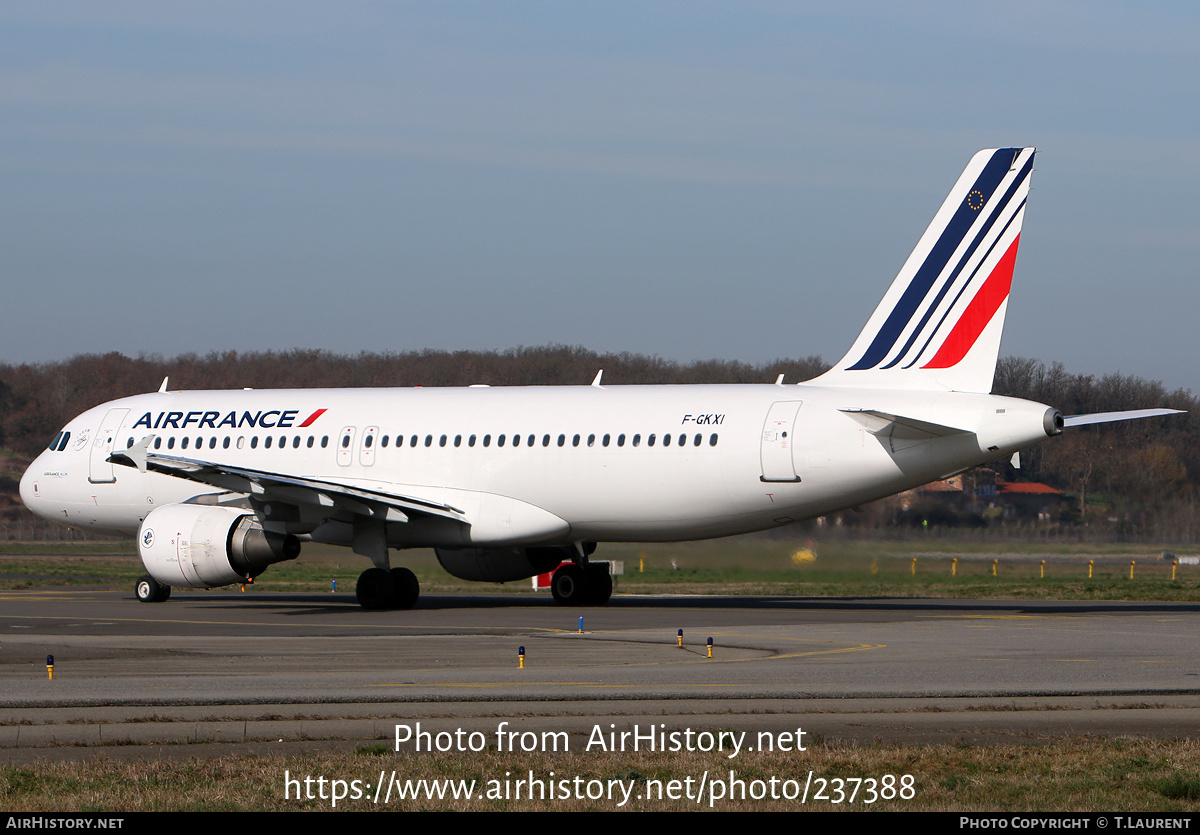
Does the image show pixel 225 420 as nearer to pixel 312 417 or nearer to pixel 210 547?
pixel 312 417

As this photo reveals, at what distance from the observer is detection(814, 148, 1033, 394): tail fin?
90.8 ft

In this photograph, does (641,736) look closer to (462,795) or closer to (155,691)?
(462,795)

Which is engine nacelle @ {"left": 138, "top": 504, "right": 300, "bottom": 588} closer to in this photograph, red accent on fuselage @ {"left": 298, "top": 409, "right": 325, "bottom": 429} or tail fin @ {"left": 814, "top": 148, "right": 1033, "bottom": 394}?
red accent on fuselage @ {"left": 298, "top": 409, "right": 325, "bottom": 429}

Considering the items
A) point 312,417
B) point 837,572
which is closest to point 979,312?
point 837,572

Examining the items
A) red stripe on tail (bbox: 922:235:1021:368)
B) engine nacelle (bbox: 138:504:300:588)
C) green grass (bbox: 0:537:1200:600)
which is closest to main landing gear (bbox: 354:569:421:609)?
engine nacelle (bbox: 138:504:300:588)

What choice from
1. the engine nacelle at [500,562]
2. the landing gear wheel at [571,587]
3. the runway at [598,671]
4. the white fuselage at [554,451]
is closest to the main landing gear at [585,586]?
the landing gear wheel at [571,587]

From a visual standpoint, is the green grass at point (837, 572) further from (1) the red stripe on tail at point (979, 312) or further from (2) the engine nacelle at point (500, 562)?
(1) the red stripe on tail at point (979, 312)

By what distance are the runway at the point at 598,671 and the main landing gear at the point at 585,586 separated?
225 centimetres

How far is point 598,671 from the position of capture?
17.7 metres

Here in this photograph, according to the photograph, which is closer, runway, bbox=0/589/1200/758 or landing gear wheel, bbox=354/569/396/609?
runway, bbox=0/589/1200/758

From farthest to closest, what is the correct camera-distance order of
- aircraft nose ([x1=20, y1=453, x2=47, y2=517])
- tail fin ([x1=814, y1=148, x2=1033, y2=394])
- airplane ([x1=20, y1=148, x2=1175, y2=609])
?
aircraft nose ([x1=20, y1=453, x2=47, y2=517]) < tail fin ([x1=814, y1=148, x2=1033, y2=394]) < airplane ([x1=20, y1=148, x2=1175, y2=609])

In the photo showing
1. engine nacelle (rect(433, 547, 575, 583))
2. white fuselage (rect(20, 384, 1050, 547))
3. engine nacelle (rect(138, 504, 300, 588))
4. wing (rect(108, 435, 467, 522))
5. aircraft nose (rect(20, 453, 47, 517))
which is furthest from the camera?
aircraft nose (rect(20, 453, 47, 517))

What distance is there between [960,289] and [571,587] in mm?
10295

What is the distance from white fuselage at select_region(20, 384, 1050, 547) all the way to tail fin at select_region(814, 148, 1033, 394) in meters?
0.76
